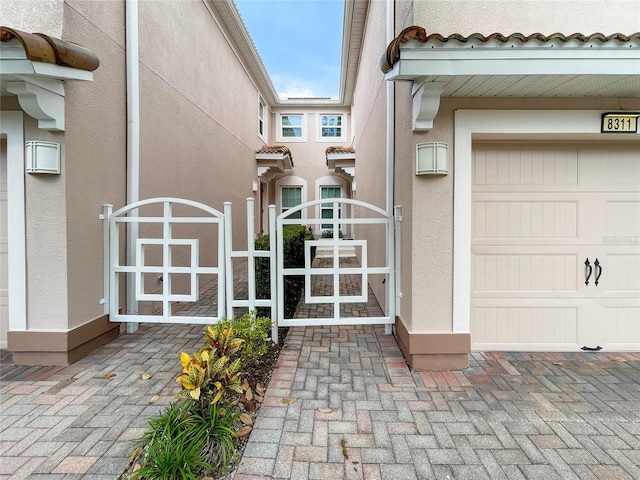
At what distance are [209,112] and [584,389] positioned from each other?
809cm

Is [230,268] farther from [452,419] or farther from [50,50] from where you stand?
[452,419]

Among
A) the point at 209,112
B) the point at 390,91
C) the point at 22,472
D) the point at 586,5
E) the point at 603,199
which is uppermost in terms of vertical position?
the point at 209,112

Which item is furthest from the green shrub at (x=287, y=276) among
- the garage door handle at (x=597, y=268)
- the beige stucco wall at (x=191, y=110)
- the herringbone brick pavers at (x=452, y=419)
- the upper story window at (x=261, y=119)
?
the upper story window at (x=261, y=119)

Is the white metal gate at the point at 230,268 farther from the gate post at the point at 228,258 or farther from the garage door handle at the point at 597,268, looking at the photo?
the garage door handle at the point at 597,268

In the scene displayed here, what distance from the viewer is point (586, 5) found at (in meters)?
3.21

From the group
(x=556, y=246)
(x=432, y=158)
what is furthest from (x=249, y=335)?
(x=556, y=246)

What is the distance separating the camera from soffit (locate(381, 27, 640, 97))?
259 centimetres

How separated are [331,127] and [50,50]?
11792 mm

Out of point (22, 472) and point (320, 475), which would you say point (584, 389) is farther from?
point (22, 472)

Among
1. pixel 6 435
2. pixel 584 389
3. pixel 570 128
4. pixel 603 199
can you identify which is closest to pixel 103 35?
pixel 6 435

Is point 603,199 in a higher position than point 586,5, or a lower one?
lower

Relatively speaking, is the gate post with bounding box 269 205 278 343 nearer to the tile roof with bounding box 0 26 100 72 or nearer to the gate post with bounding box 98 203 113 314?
the gate post with bounding box 98 203 113 314

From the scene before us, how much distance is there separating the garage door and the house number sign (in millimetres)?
324

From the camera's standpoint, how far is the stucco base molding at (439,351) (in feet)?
10.9
